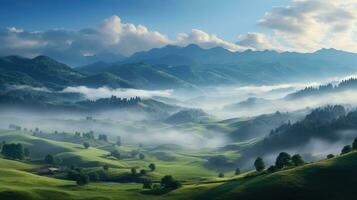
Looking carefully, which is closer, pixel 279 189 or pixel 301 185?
pixel 279 189

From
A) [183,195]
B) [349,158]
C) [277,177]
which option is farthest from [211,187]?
[349,158]

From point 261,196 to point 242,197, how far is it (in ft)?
21.2

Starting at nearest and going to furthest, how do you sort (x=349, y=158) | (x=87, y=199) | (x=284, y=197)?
(x=284, y=197), (x=87, y=199), (x=349, y=158)

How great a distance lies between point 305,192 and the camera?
16125cm

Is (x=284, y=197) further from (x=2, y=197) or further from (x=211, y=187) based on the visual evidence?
(x=2, y=197)

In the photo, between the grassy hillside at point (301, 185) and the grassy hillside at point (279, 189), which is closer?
the grassy hillside at point (301, 185)

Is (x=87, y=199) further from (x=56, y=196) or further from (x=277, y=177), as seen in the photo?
(x=277, y=177)

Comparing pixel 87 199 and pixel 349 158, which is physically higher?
pixel 349 158

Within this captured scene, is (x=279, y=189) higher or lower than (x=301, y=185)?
lower

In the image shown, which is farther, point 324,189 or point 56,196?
point 56,196

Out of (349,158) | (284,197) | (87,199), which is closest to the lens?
(284,197)

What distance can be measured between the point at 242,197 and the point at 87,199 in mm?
57103

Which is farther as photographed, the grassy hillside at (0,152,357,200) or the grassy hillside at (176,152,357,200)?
the grassy hillside at (0,152,357,200)

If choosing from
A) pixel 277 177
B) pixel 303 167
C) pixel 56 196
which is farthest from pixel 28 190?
pixel 303 167
